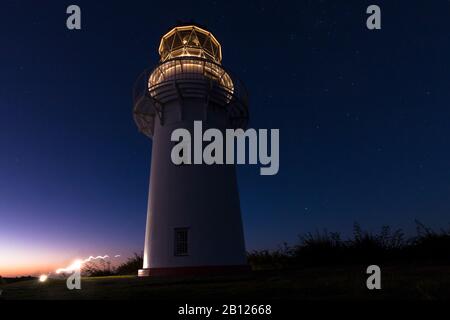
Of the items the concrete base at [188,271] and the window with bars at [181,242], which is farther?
the window with bars at [181,242]

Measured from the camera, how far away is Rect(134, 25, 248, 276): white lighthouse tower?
14.4m

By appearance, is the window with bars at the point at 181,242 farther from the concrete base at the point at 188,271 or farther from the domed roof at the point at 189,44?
the domed roof at the point at 189,44

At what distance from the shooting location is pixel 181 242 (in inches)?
573

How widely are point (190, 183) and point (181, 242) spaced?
257 cm

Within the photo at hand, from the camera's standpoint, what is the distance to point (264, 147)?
15.0 m

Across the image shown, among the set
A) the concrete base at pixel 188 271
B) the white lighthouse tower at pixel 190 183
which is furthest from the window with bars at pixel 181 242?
the concrete base at pixel 188 271

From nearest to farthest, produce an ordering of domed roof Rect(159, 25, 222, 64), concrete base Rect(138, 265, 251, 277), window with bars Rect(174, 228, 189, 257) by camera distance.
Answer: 1. concrete base Rect(138, 265, 251, 277)
2. window with bars Rect(174, 228, 189, 257)
3. domed roof Rect(159, 25, 222, 64)

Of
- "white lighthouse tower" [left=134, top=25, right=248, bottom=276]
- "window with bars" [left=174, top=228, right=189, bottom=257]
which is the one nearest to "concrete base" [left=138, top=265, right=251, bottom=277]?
"white lighthouse tower" [left=134, top=25, right=248, bottom=276]

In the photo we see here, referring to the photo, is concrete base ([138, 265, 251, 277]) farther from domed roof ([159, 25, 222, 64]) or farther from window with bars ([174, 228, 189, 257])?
domed roof ([159, 25, 222, 64])

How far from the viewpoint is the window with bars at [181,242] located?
47.0 ft

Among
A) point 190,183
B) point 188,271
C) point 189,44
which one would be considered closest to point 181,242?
point 188,271

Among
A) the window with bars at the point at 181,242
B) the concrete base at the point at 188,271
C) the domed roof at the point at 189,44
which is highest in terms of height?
the domed roof at the point at 189,44

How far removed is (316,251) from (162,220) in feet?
24.3
